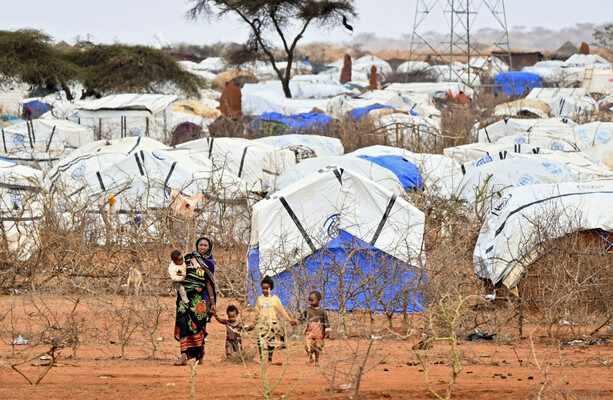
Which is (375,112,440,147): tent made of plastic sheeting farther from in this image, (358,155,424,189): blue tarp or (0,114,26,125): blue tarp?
(0,114,26,125): blue tarp

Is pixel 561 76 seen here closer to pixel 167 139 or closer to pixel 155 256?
pixel 167 139

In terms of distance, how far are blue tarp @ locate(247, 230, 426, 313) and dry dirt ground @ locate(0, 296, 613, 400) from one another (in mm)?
799

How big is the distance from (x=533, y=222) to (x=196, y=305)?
3498 mm

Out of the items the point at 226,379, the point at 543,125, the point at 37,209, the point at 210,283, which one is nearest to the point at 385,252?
the point at 210,283

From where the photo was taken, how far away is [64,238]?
35.4 feet

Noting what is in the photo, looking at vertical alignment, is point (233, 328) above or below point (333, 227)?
below

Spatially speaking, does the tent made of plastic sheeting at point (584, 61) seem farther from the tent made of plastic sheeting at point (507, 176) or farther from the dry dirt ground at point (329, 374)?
the dry dirt ground at point (329, 374)

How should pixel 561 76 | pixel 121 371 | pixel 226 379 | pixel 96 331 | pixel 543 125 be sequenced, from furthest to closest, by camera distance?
pixel 561 76
pixel 543 125
pixel 96 331
pixel 121 371
pixel 226 379

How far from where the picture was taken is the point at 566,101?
3058 cm

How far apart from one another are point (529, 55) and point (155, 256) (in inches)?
2580

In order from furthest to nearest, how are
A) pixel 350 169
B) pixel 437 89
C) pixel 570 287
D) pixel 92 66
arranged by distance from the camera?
pixel 437 89 < pixel 92 66 < pixel 350 169 < pixel 570 287

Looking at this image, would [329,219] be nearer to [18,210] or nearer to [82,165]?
[18,210]

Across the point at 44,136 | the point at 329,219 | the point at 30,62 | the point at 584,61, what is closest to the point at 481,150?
the point at 329,219

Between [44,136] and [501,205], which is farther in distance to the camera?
[44,136]
